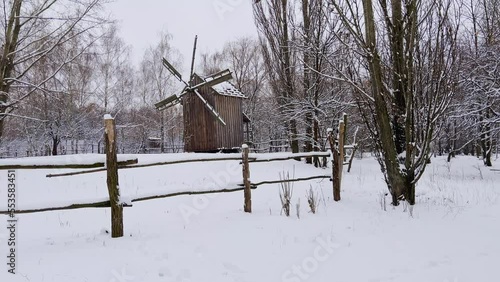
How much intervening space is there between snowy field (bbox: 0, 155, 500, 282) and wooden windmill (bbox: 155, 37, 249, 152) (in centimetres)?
1119

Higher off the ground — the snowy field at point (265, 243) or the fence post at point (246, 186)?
the fence post at point (246, 186)

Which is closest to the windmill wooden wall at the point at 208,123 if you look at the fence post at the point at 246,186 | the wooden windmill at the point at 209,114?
the wooden windmill at the point at 209,114

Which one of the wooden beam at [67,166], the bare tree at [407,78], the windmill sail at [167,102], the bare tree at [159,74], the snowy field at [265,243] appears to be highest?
the bare tree at [159,74]

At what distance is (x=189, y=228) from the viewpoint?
4.63 metres

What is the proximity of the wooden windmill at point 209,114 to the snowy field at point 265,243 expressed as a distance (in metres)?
11.2

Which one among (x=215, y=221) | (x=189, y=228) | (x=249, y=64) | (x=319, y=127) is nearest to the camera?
(x=189, y=228)

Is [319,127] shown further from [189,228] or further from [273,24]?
[189,228]

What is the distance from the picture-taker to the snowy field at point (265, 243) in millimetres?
3180

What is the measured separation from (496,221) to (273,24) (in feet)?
40.7

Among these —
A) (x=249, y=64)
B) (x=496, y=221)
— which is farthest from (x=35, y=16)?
(x=249, y=64)

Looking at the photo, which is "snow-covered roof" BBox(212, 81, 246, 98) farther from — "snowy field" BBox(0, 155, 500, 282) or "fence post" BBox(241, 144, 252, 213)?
"fence post" BBox(241, 144, 252, 213)

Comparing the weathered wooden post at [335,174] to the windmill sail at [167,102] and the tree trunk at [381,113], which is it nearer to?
the tree trunk at [381,113]

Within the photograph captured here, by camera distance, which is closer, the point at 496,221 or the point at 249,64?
the point at 496,221

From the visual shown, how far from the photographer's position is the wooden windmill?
17656mm
